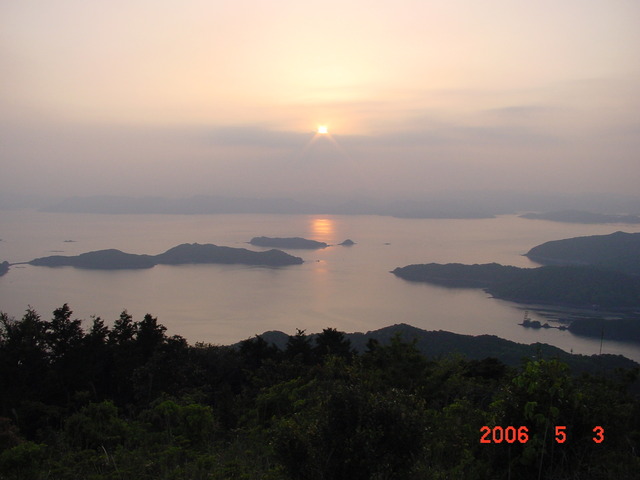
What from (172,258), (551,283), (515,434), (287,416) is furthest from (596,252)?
(515,434)

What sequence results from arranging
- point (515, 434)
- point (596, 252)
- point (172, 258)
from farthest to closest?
point (172, 258), point (596, 252), point (515, 434)

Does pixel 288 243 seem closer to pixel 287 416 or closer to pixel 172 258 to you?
pixel 172 258

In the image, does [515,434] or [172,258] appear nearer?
[515,434]

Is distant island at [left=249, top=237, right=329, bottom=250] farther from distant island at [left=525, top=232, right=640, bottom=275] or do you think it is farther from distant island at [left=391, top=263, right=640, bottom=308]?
distant island at [left=525, top=232, right=640, bottom=275]

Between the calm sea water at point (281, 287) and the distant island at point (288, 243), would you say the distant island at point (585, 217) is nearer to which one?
the calm sea water at point (281, 287)

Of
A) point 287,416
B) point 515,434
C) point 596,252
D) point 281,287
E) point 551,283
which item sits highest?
→ point 515,434

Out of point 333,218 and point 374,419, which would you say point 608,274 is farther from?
point 333,218

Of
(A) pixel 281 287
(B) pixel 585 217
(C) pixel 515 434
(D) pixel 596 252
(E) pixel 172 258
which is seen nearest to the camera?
(C) pixel 515 434
